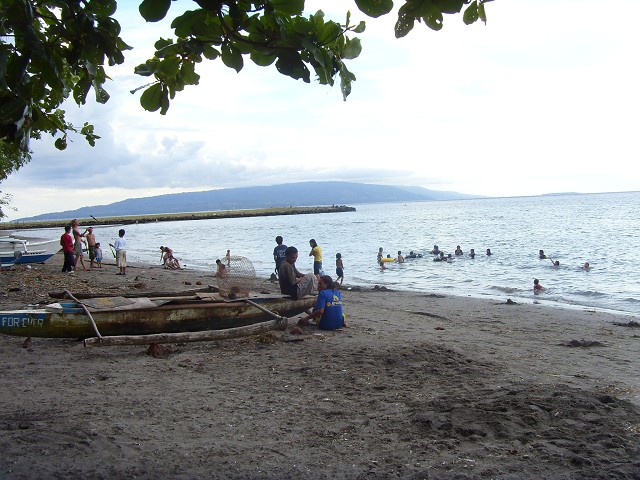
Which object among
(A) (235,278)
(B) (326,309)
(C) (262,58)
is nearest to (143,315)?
(A) (235,278)

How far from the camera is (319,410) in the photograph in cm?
617

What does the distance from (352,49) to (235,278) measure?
880cm

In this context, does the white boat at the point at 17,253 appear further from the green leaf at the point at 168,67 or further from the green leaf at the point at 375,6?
the green leaf at the point at 375,6

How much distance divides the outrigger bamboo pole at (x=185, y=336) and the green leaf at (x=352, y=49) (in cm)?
591

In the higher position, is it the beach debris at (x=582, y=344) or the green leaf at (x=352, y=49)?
the green leaf at (x=352, y=49)

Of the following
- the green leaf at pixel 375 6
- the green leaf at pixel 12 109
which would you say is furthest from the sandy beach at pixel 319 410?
the green leaf at pixel 375 6

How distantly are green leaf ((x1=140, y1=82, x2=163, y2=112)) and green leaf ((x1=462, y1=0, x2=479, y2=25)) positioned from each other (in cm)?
166

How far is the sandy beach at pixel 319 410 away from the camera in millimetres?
4734

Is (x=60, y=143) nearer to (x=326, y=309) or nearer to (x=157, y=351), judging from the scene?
(x=157, y=351)

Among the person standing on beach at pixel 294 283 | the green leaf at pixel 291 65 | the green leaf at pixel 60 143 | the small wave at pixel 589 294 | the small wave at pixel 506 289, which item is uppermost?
the green leaf at pixel 291 65

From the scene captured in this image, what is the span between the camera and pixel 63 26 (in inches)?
141

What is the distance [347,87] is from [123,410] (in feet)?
14.7

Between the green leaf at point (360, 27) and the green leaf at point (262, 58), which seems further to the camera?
the green leaf at point (262, 58)

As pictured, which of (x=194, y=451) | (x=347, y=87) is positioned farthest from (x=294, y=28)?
(x=194, y=451)
